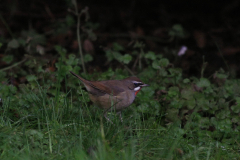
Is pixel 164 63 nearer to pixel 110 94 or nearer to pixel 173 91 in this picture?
pixel 173 91

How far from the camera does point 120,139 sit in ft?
13.4

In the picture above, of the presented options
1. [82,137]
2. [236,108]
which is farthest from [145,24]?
[82,137]

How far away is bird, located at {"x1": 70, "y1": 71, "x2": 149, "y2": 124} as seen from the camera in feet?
17.0

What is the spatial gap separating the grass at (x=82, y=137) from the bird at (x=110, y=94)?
0.19 m

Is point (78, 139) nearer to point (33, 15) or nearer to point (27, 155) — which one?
point (27, 155)

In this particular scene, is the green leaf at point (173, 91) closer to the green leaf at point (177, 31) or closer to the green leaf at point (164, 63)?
the green leaf at point (164, 63)

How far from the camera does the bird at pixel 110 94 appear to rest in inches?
204

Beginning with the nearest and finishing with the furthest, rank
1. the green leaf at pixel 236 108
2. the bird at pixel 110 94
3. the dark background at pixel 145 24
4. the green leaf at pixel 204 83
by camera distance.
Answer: the bird at pixel 110 94 < the green leaf at pixel 236 108 < the green leaf at pixel 204 83 < the dark background at pixel 145 24

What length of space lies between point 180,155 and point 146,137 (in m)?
0.44

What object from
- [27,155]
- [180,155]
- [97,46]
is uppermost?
[97,46]

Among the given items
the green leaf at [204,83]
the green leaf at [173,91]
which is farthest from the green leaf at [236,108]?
the green leaf at [173,91]

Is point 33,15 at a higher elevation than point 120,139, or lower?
higher

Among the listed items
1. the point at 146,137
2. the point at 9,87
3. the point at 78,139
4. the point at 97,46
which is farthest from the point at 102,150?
the point at 97,46

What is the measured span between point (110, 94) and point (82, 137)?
4.38ft
